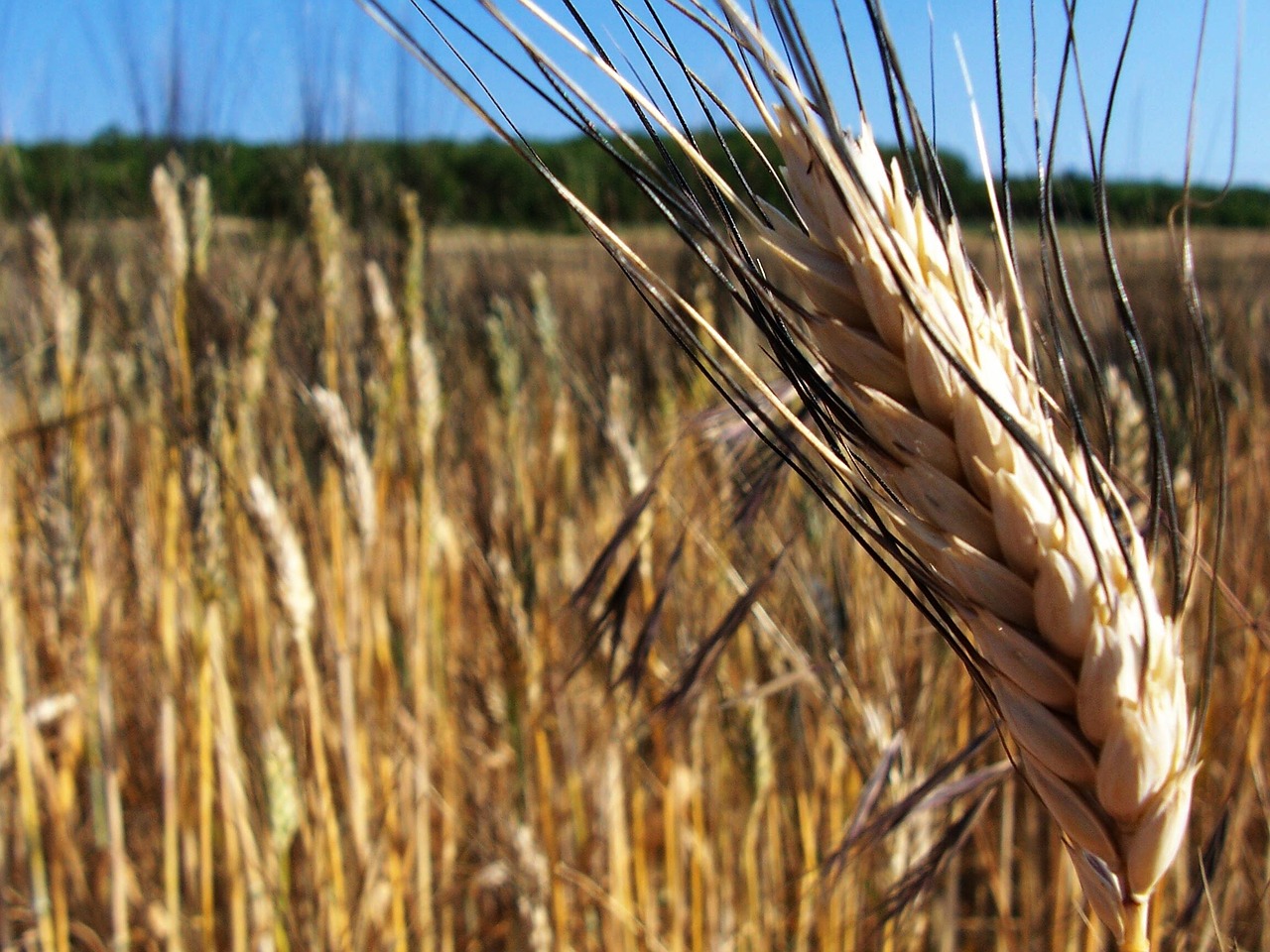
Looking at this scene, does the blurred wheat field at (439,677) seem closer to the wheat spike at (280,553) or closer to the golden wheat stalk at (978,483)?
the wheat spike at (280,553)

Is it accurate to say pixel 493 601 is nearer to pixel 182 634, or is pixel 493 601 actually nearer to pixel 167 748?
pixel 167 748

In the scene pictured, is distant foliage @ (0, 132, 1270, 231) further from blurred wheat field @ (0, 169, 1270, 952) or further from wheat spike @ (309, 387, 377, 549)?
wheat spike @ (309, 387, 377, 549)

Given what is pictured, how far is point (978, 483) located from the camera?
261 millimetres

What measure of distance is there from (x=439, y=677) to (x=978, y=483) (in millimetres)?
998

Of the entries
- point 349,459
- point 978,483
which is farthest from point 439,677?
point 978,483

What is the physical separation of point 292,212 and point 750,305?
3.65ft

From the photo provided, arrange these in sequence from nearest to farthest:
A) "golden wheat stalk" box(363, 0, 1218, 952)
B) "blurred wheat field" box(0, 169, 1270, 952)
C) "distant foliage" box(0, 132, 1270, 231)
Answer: "golden wheat stalk" box(363, 0, 1218, 952) < "blurred wheat field" box(0, 169, 1270, 952) < "distant foliage" box(0, 132, 1270, 231)

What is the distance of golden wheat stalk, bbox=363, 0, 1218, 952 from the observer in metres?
0.25

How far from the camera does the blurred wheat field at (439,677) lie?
752mm

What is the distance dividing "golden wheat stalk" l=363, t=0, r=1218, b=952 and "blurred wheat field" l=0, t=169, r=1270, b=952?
23 cm

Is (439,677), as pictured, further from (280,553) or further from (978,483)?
(978,483)

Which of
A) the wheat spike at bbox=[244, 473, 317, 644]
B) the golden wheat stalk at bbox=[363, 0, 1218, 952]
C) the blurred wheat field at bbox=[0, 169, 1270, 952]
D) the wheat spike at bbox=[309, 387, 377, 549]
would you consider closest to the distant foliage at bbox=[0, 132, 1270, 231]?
the blurred wheat field at bbox=[0, 169, 1270, 952]

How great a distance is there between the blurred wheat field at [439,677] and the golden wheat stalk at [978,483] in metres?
0.23

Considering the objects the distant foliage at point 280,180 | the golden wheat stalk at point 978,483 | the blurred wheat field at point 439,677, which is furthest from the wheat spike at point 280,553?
the golden wheat stalk at point 978,483
